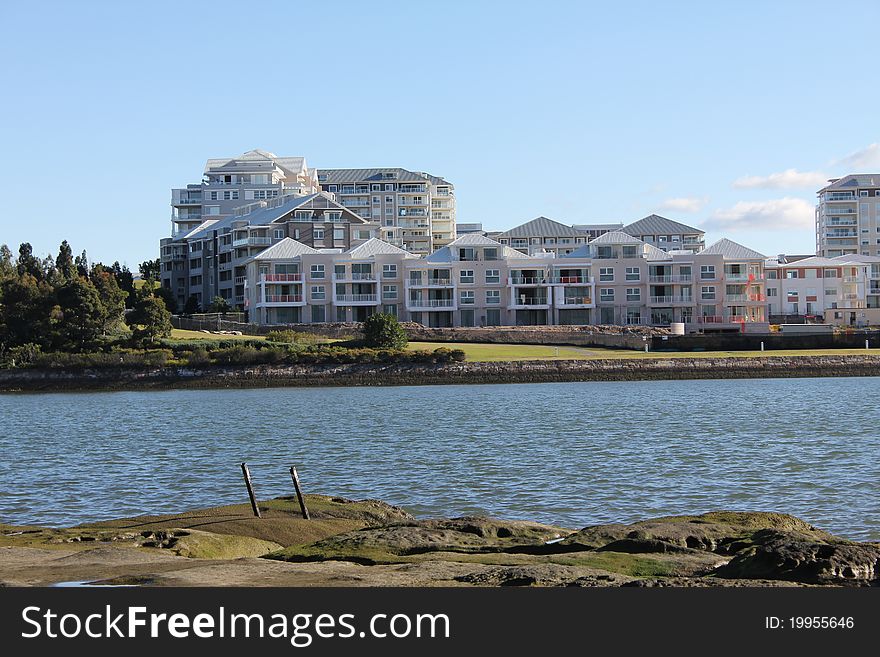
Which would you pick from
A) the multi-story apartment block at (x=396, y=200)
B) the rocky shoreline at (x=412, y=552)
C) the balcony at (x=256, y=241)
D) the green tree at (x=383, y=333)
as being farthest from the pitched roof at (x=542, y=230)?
the rocky shoreline at (x=412, y=552)

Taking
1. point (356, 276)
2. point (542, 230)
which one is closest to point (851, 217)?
point (542, 230)

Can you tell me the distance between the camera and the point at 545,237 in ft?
429

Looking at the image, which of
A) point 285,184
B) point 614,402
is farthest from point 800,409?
point 285,184

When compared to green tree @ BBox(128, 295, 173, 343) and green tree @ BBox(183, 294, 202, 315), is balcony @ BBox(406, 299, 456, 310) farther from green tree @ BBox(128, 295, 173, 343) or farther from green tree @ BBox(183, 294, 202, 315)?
green tree @ BBox(128, 295, 173, 343)

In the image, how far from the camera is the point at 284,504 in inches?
812

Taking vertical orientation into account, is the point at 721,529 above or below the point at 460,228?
below

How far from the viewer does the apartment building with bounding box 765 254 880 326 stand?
11150 cm

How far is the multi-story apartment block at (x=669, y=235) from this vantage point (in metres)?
134

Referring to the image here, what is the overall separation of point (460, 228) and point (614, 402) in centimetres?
12278

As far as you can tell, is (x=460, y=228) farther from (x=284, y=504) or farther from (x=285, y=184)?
(x=284, y=504)

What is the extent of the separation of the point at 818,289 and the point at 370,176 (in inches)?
2627

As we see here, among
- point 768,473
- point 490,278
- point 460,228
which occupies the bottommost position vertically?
point 768,473

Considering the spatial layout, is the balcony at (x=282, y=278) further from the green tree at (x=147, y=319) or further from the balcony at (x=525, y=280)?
the green tree at (x=147, y=319)

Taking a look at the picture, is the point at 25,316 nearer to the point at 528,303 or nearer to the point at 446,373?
the point at 446,373
